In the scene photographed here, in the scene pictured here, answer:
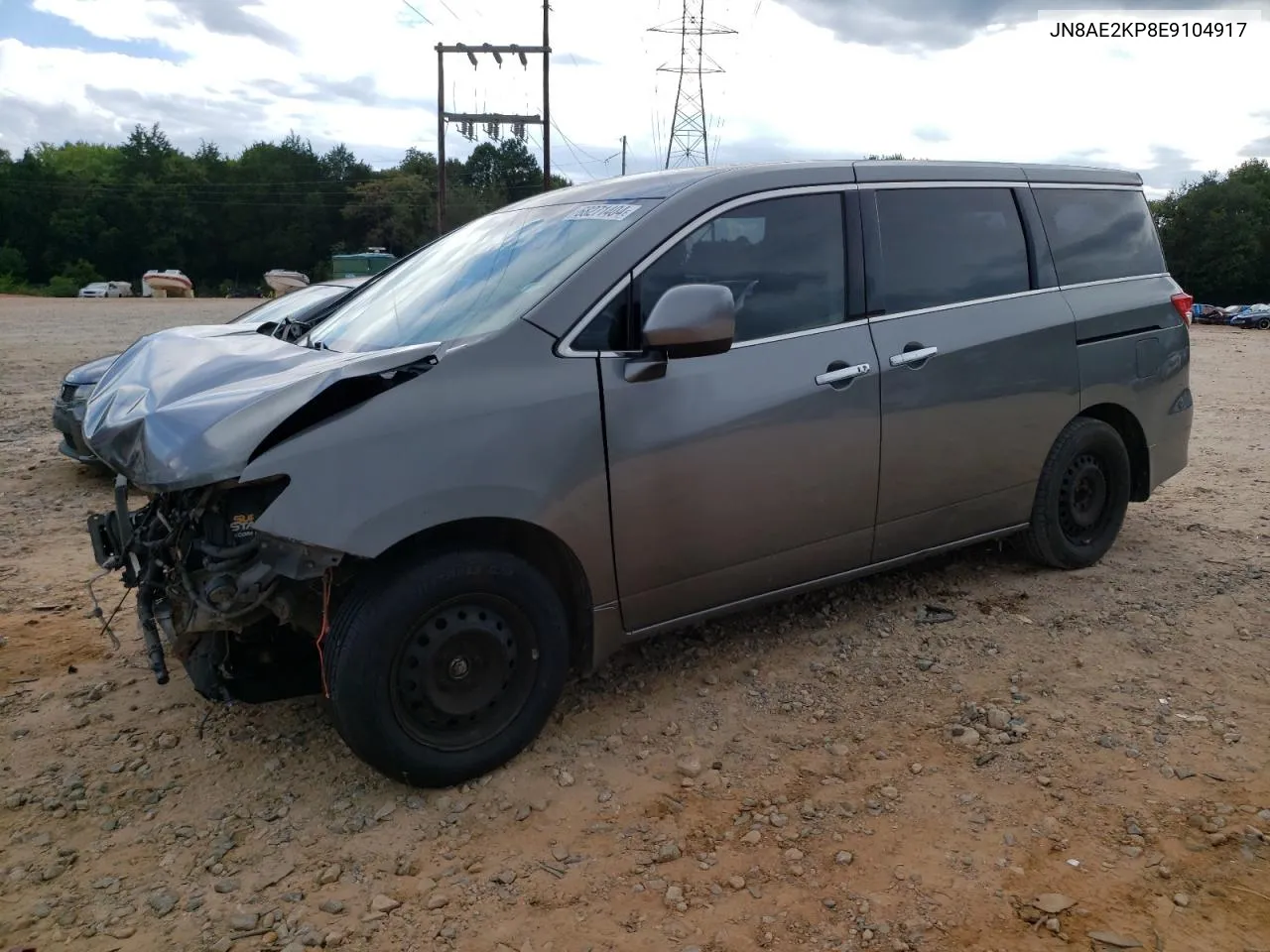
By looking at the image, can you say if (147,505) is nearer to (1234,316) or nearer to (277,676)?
(277,676)

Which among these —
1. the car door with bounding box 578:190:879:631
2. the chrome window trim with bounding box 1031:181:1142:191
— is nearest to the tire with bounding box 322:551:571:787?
the car door with bounding box 578:190:879:631

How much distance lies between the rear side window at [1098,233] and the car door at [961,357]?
132 millimetres

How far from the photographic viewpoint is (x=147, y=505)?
10.5ft

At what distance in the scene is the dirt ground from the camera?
255 cm

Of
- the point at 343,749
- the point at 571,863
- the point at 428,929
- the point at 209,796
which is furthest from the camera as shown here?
the point at 343,749

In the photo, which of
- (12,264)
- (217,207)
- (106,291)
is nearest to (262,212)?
(217,207)

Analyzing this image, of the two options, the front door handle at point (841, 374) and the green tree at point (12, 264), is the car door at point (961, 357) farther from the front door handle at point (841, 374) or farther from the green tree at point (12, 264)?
the green tree at point (12, 264)

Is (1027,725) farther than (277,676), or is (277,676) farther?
(1027,725)

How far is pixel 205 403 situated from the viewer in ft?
9.80

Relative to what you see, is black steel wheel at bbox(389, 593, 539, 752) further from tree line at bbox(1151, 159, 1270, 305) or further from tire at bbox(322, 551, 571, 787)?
tree line at bbox(1151, 159, 1270, 305)

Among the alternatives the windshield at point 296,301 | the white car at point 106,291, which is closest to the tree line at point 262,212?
the white car at point 106,291

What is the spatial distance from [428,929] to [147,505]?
65.5 inches

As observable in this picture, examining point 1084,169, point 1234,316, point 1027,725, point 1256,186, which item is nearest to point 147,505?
point 1027,725

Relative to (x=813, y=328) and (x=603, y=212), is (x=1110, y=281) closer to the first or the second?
(x=813, y=328)
